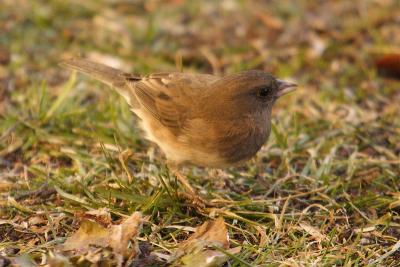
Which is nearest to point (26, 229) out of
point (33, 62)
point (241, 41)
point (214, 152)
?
point (214, 152)

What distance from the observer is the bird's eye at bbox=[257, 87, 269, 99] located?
4.38 meters

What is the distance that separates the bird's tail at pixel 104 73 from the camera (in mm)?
4992

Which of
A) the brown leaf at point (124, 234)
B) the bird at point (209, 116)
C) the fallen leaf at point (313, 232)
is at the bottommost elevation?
the fallen leaf at point (313, 232)

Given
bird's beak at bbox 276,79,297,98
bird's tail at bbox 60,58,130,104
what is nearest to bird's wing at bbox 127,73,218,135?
bird's tail at bbox 60,58,130,104

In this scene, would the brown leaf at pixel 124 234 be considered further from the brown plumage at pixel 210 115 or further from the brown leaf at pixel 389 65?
the brown leaf at pixel 389 65

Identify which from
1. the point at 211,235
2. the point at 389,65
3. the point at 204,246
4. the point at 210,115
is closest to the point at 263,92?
the point at 210,115

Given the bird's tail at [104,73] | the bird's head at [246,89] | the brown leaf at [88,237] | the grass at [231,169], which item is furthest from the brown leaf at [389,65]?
the brown leaf at [88,237]

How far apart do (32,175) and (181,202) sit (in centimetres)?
113

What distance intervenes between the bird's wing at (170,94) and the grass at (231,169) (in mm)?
298

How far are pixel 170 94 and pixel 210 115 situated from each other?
1.35 ft

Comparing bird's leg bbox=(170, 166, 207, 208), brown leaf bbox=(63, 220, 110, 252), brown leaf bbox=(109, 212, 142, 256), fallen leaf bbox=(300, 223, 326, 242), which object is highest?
brown leaf bbox=(109, 212, 142, 256)

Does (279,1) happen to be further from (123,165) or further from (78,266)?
(78,266)

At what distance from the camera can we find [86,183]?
4203 millimetres

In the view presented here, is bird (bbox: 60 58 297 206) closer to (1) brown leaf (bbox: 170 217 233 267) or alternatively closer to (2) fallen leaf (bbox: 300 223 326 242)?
(1) brown leaf (bbox: 170 217 233 267)
